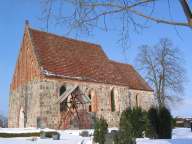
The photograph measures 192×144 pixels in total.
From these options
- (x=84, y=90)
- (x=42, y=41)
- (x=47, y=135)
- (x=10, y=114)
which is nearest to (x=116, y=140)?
(x=47, y=135)

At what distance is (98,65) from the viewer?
3503 cm

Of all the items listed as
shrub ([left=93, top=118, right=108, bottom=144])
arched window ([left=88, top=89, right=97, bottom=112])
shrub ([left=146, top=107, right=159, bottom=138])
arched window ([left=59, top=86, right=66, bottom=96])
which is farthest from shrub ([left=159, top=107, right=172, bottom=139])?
arched window ([left=88, top=89, right=97, bottom=112])

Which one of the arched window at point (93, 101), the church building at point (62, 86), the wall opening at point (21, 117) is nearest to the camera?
the church building at point (62, 86)

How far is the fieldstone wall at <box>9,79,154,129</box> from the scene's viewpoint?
94.0ft

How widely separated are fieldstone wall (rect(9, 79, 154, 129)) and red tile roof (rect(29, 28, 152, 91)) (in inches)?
29.1

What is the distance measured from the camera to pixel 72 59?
1300 inches

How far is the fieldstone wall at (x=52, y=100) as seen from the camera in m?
28.6

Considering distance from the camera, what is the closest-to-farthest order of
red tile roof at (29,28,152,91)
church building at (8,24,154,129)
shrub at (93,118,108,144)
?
shrub at (93,118,108,144) < church building at (8,24,154,129) < red tile roof at (29,28,152,91)

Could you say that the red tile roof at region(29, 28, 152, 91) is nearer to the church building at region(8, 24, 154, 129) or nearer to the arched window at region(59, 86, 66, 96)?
the church building at region(8, 24, 154, 129)

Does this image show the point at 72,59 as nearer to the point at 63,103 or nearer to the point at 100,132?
the point at 63,103

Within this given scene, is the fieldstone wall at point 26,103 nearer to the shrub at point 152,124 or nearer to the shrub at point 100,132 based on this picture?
the shrub at point 152,124

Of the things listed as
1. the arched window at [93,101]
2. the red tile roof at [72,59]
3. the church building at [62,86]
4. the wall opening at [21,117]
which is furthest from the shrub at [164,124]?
the wall opening at [21,117]

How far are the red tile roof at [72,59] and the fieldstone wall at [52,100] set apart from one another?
29.1 inches

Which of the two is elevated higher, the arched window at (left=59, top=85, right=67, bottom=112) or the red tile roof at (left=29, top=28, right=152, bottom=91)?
the red tile roof at (left=29, top=28, right=152, bottom=91)
